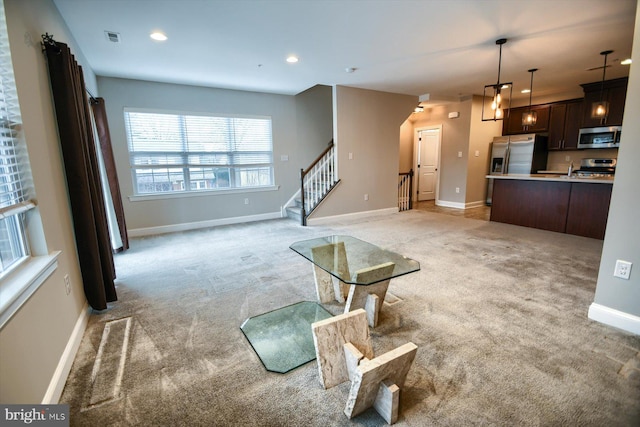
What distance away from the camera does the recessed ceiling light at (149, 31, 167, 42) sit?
2963 mm

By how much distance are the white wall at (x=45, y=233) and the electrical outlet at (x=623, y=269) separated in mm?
3492

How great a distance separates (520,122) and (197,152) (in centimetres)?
699

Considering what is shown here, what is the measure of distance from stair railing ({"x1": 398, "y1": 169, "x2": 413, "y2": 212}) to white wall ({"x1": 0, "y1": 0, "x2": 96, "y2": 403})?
19.5ft

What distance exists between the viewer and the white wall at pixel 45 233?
1.25m

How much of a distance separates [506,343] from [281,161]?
4954 millimetres

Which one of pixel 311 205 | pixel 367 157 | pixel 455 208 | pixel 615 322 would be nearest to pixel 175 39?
pixel 311 205

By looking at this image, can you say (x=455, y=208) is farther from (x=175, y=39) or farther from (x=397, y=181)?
(x=175, y=39)

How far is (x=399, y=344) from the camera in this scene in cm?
193

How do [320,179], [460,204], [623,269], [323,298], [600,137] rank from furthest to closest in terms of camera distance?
[460,204]
[320,179]
[600,137]
[323,298]
[623,269]

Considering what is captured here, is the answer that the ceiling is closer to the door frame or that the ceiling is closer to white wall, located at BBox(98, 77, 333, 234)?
white wall, located at BBox(98, 77, 333, 234)

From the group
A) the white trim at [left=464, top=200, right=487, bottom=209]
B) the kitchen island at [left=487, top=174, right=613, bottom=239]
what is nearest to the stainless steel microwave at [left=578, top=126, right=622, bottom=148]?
the kitchen island at [left=487, top=174, right=613, bottom=239]

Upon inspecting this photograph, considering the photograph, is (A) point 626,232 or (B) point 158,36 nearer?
(A) point 626,232

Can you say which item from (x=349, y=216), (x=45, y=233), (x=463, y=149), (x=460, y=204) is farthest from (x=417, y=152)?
(x=45, y=233)

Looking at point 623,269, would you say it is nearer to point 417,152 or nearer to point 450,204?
point 450,204
